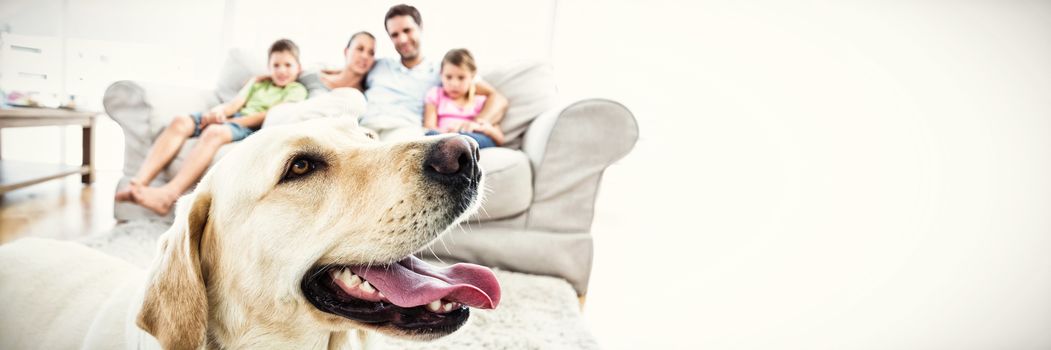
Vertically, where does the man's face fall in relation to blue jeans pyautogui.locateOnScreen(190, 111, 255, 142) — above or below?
above

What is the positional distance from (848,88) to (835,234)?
1.01 meters

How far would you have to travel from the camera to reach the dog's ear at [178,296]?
79 centimetres

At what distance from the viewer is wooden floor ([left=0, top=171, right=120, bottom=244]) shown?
2564 mm

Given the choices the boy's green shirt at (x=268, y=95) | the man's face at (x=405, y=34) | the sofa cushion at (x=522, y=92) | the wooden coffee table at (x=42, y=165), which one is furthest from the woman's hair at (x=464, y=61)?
the wooden coffee table at (x=42, y=165)

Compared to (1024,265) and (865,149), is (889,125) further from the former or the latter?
(1024,265)

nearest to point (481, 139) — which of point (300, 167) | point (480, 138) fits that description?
point (480, 138)

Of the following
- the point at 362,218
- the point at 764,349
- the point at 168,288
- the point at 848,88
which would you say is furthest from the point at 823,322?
the point at 168,288

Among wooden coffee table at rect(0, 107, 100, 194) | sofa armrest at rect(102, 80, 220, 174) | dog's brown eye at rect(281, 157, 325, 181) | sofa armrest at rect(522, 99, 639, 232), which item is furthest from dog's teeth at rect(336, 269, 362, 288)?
wooden coffee table at rect(0, 107, 100, 194)

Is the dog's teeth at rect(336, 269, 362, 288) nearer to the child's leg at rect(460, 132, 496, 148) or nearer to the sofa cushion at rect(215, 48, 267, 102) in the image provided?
the child's leg at rect(460, 132, 496, 148)

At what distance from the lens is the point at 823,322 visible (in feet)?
6.91

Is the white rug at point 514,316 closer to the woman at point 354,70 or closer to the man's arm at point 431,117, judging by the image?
Answer: the man's arm at point 431,117

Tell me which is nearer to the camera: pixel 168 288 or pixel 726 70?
pixel 168 288

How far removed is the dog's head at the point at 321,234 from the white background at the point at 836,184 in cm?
107

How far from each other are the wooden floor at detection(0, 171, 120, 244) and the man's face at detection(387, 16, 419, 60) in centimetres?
202
